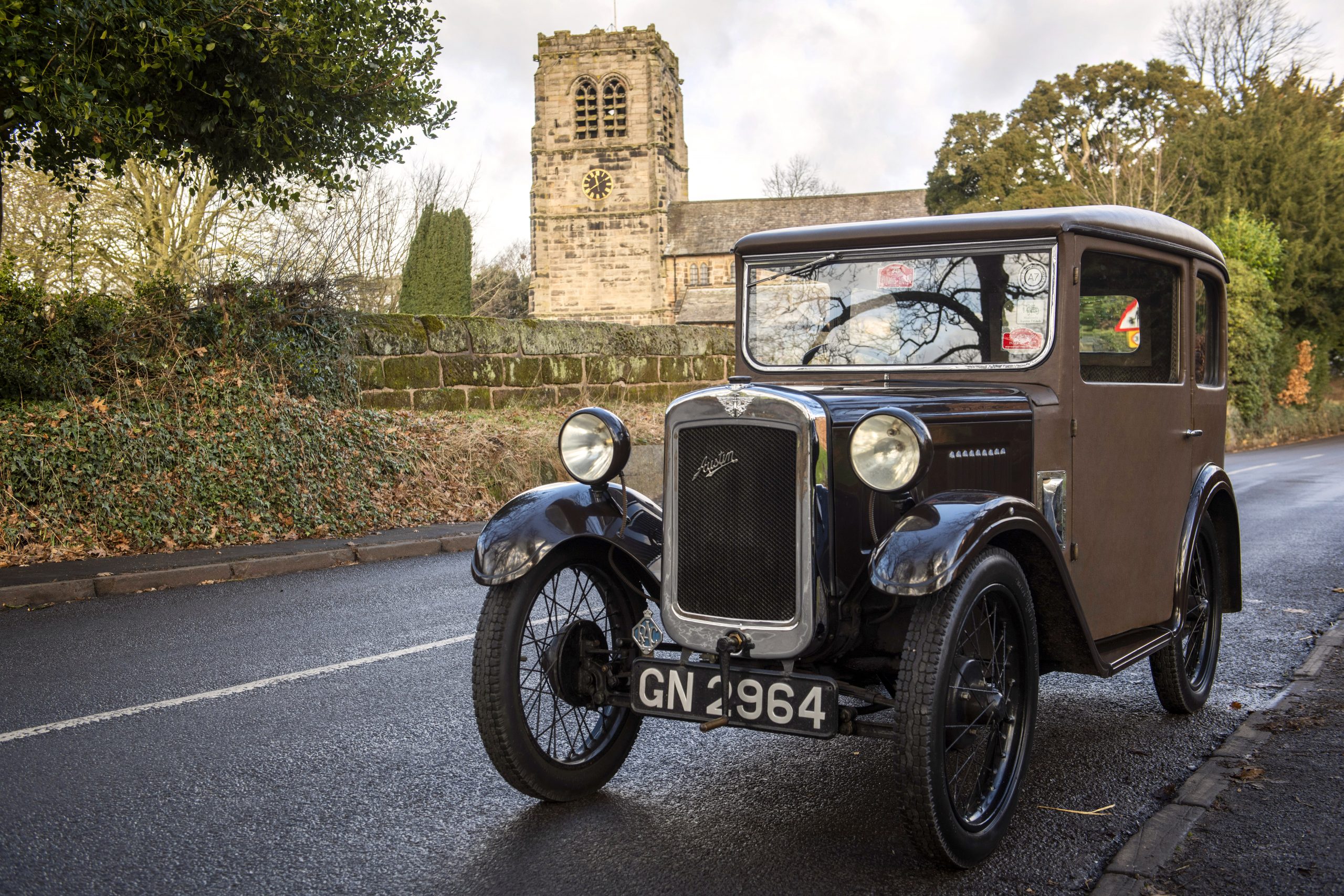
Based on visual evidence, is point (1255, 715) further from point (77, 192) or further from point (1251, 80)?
point (1251, 80)

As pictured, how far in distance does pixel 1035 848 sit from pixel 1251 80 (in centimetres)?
4574

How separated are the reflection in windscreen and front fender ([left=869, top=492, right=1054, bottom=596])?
3.23 feet

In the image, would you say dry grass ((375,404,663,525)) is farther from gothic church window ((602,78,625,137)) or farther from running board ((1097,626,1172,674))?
gothic church window ((602,78,625,137))

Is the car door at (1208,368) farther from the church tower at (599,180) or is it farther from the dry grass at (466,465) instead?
the church tower at (599,180)

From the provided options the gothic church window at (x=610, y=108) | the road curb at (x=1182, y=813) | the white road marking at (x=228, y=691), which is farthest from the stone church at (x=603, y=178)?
the road curb at (x=1182, y=813)

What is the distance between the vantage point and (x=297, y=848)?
11.2 ft

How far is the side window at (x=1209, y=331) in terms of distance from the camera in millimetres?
5098

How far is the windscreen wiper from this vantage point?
4508 millimetres

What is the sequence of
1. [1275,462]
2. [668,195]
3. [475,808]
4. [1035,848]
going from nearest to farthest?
[1035,848] → [475,808] → [1275,462] → [668,195]

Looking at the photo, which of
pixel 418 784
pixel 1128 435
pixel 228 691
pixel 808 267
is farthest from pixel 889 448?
pixel 228 691

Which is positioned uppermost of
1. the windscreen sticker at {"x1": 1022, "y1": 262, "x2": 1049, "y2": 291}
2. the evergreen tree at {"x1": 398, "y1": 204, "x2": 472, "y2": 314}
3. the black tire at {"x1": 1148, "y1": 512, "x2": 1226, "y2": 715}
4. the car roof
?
the evergreen tree at {"x1": 398, "y1": 204, "x2": 472, "y2": 314}

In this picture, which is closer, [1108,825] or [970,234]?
[1108,825]

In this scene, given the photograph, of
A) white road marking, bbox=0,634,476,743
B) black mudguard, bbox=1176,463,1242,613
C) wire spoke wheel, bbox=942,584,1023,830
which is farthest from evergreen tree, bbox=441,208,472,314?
wire spoke wheel, bbox=942,584,1023,830

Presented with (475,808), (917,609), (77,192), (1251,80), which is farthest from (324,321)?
(1251,80)
